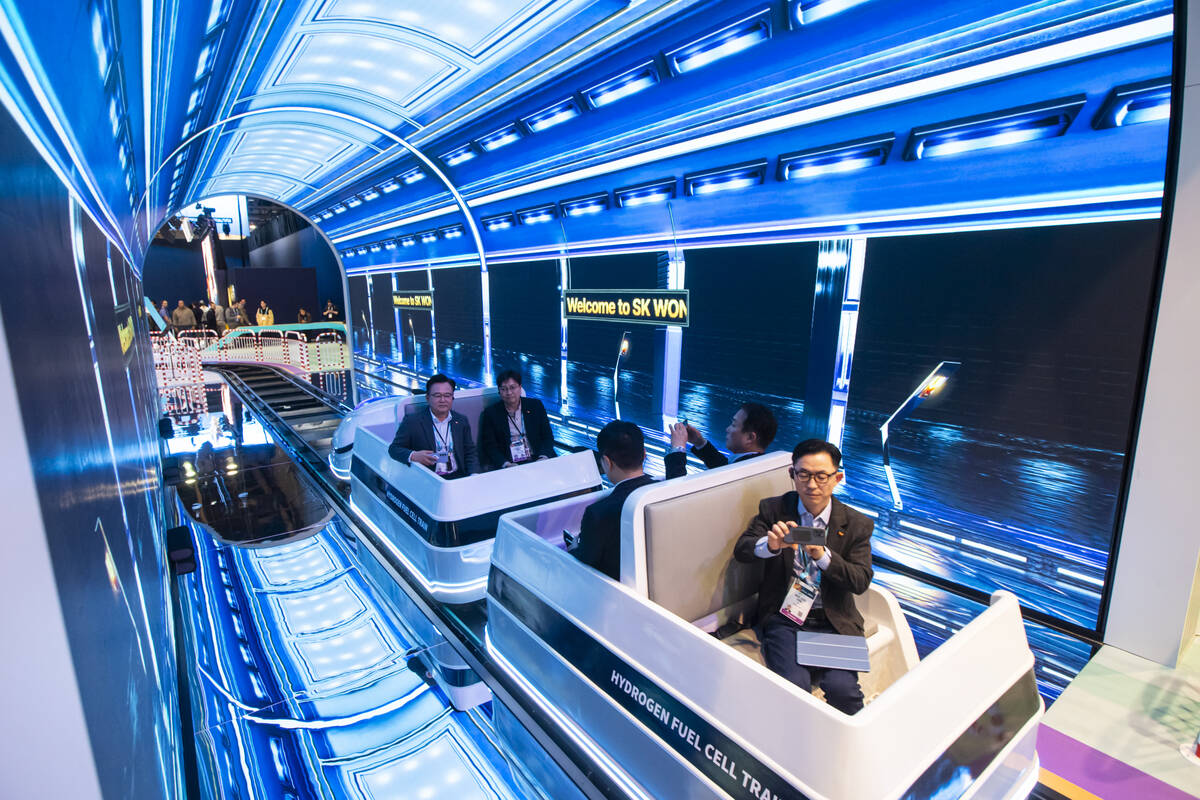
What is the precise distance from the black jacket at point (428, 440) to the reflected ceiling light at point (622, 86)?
8.49ft

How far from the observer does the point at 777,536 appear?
2234 millimetres

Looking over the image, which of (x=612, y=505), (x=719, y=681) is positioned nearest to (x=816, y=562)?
(x=719, y=681)

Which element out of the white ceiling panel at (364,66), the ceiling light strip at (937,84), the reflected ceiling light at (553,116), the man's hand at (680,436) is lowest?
the man's hand at (680,436)

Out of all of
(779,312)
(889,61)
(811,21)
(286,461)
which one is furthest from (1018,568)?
(286,461)

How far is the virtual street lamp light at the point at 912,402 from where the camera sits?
3777 mm

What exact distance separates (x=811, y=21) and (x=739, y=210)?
5.79 ft

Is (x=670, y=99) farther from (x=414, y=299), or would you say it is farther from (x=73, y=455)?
(x=414, y=299)

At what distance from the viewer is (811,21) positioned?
3.25 metres

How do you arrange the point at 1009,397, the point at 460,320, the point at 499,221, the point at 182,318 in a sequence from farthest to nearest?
the point at 182,318, the point at 460,320, the point at 499,221, the point at 1009,397

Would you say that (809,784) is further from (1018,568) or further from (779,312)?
(779,312)

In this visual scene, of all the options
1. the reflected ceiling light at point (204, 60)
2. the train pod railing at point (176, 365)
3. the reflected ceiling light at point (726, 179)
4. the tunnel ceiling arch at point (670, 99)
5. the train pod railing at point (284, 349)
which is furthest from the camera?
the train pod railing at point (284, 349)

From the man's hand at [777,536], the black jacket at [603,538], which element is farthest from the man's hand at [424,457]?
the man's hand at [777,536]

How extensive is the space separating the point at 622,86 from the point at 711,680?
3.96 metres

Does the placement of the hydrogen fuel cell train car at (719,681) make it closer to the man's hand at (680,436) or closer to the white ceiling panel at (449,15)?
the man's hand at (680,436)
